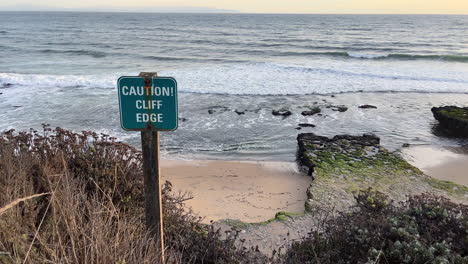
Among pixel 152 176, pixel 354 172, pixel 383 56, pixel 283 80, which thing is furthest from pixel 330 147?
pixel 383 56

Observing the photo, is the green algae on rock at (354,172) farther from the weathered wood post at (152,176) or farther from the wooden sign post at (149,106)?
the wooden sign post at (149,106)

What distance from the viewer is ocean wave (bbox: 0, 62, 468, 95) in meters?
20.1

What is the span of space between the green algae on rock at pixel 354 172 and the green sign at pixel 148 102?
15.5ft

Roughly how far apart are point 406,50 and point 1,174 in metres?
38.4

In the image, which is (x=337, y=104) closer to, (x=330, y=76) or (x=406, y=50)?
(x=330, y=76)

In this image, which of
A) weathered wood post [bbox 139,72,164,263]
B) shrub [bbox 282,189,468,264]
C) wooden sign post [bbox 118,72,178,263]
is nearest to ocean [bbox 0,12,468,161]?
shrub [bbox 282,189,468,264]

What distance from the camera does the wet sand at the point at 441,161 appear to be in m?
9.48

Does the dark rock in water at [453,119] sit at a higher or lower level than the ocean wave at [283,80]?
lower

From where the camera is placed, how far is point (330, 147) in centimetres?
1059

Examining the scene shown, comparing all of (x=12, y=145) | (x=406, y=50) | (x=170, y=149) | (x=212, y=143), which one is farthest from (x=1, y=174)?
(x=406, y=50)

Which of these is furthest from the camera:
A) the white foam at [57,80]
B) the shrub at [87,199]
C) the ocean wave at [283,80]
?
the white foam at [57,80]

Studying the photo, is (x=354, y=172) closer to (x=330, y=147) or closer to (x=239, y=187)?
(x=330, y=147)

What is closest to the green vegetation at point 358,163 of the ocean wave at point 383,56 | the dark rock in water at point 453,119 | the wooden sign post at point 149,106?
the dark rock in water at point 453,119

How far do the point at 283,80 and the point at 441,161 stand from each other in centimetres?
1303
